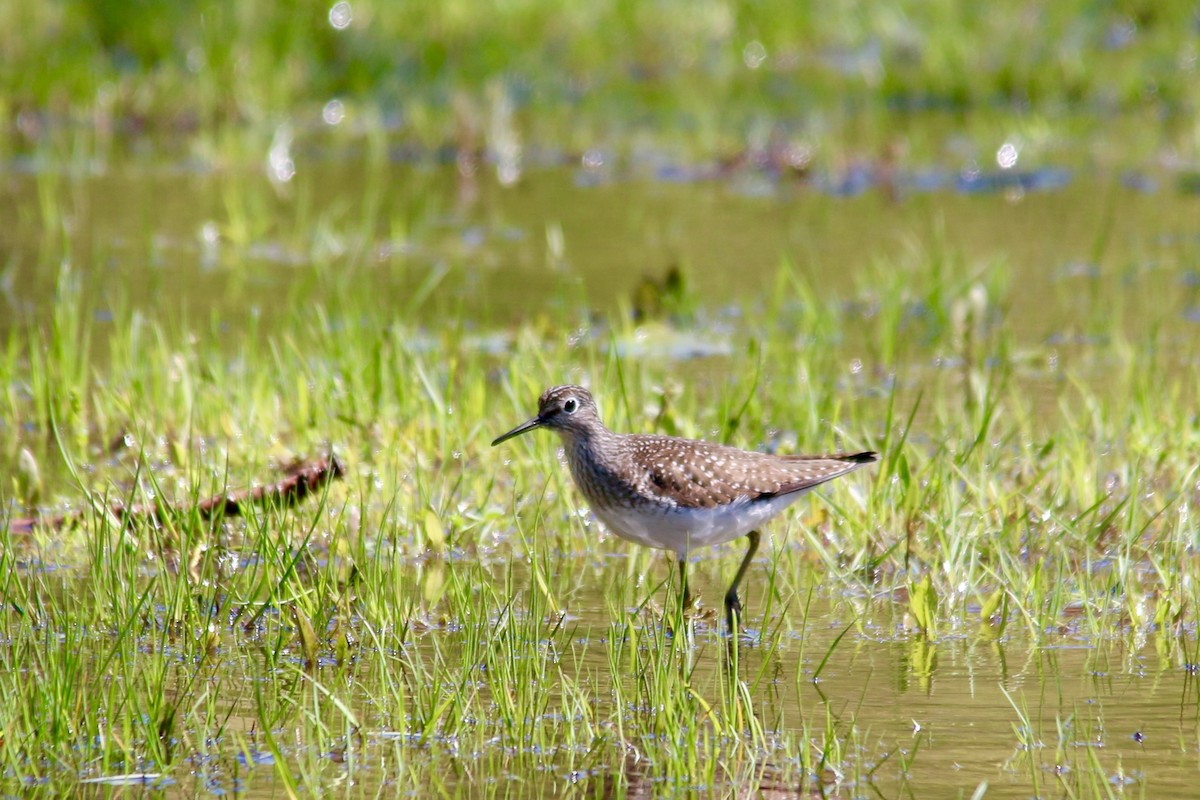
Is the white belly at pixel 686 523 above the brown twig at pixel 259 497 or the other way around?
the other way around

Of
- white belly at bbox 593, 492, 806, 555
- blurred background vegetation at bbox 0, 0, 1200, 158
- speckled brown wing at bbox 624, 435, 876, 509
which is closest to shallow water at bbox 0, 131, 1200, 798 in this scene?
white belly at bbox 593, 492, 806, 555

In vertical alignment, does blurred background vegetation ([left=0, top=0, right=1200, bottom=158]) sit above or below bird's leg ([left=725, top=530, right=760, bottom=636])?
above

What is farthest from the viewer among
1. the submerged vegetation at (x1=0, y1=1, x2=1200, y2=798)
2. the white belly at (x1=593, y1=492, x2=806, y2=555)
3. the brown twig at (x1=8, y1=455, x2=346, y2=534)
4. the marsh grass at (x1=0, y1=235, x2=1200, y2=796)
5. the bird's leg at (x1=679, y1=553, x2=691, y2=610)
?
the brown twig at (x1=8, y1=455, x2=346, y2=534)

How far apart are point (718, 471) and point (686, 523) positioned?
0.78 ft

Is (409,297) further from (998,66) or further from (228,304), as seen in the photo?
(998,66)

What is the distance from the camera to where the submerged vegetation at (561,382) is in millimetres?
4945

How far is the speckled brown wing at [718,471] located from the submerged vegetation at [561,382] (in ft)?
1.25

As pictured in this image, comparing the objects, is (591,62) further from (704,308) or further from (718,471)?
(718,471)

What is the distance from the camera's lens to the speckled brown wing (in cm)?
608

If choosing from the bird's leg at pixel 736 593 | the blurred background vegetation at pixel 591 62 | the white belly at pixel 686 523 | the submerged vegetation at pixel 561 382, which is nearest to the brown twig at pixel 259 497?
the submerged vegetation at pixel 561 382

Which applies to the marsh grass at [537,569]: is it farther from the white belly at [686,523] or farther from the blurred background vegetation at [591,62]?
the blurred background vegetation at [591,62]

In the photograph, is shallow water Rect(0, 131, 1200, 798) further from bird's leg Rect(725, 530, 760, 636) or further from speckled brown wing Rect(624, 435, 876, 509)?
speckled brown wing Rect(624, 435, 876, 509)

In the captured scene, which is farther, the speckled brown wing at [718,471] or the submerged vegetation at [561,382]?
the speckled brown wing at [718,471]

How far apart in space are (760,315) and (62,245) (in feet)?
14.9
